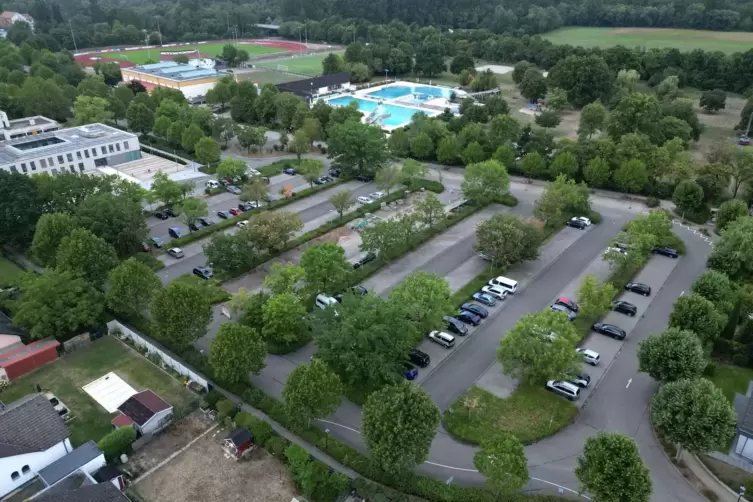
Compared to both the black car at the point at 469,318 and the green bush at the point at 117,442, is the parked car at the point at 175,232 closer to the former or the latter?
the green bush at the point at 117,442

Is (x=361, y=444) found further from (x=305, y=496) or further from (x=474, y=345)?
(x=474, y=345)

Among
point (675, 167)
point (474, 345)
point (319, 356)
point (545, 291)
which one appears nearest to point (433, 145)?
point (675, 167)

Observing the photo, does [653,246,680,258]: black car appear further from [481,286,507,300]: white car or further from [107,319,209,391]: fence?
[107,319,209,391]: fence

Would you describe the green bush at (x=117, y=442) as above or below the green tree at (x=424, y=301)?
below

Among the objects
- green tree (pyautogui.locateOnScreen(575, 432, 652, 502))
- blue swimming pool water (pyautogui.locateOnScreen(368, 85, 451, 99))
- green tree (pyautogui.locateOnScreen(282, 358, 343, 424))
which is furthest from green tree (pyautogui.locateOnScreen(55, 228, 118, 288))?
blue swimming pool water (pyautogui.locateOnScreen(368, 85, 451, 99))

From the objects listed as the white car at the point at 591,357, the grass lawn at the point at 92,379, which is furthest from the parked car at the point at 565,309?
the grass lawn at the point at 92,379

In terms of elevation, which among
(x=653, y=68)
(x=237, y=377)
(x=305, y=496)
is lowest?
(x=305, y=496)
